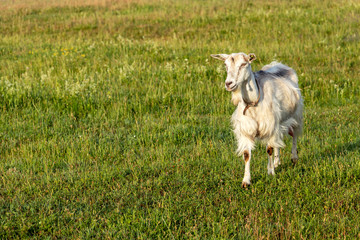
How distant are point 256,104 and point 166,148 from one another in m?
2.20

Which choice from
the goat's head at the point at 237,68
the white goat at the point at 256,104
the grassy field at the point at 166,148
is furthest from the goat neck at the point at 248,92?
the grassy field at the point at 166,148

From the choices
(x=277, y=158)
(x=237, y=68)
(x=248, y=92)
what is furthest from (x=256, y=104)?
(x=277, y=158)

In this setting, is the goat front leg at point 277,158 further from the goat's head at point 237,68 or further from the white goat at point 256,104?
the goat's head at point 237,68

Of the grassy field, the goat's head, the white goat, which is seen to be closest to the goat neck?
the white goat

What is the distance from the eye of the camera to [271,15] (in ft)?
65.0

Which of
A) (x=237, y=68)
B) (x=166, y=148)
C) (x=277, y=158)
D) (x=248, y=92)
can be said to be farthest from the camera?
(x=166, y=148)

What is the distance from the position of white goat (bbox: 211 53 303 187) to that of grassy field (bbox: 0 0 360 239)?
1.88 feet

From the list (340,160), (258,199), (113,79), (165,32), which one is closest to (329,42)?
(165,32)

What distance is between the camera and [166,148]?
7.31 meters

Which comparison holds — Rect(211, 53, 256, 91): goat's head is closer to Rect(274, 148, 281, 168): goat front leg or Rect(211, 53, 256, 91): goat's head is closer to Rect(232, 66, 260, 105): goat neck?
Rect(232, 66, 260, 105): goat neck

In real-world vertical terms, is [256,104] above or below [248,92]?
below

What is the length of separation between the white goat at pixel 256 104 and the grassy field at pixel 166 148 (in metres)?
0.57

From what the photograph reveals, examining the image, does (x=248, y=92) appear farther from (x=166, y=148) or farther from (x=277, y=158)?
(x=166, y=148)

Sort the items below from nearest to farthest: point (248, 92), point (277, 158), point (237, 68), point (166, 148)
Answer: point (237, 68) → point (248, 92) → point (277, 158) → point (166, 148)
